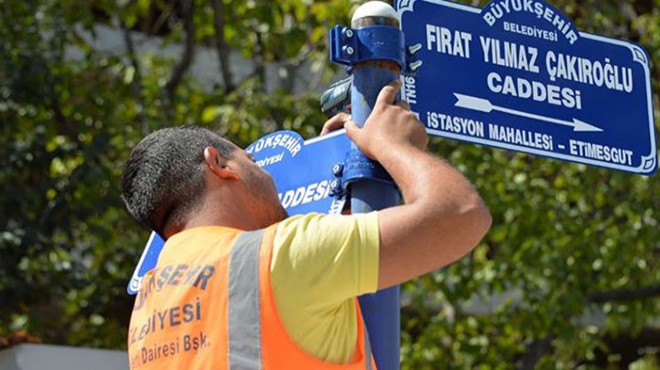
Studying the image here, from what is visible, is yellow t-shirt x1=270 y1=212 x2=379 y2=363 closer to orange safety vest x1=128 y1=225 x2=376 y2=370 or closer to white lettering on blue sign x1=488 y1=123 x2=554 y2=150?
orange safety vest x1=128 y1=225 x2=376 y2=370

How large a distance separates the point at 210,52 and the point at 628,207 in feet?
15.4

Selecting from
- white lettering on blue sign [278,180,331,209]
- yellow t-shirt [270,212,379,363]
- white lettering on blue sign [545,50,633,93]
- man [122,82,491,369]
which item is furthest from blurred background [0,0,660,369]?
yellow t-shirt [270,212,379,363]

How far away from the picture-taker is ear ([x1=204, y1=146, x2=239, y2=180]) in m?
3.02

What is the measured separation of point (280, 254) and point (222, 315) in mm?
183

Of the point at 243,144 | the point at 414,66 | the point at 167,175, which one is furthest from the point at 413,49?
the point at 243,144

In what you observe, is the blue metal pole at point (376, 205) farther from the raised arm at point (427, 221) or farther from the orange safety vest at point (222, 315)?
the raised arm at point (427, 221)

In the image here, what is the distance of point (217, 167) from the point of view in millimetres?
3018

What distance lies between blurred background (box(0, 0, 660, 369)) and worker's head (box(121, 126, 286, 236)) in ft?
19.9

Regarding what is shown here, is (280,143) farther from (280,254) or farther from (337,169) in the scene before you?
(280,254)

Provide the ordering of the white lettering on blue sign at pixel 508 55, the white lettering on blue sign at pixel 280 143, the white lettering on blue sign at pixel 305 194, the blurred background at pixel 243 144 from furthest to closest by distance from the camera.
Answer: the blurred background at pixel 243 144
the white lettering on blue sign at pixel 508 55
the white lettering on blue sign at pixel 280 143
the white lettering on blue sign at pixel 305 194

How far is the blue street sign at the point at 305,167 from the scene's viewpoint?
3.19m

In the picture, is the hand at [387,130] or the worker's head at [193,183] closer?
the hand at [387,130]

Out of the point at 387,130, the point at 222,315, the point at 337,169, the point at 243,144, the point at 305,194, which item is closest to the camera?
the point at 222,315

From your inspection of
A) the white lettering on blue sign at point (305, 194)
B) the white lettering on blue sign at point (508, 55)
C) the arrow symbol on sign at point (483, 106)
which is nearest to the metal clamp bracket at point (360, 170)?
the white lettering on blue sign at point (305, 194)
